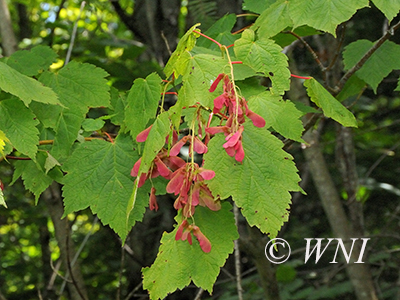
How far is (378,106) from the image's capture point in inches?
188

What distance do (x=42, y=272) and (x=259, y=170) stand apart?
12.5ft

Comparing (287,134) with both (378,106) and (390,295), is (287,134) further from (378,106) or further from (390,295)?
(378,106)

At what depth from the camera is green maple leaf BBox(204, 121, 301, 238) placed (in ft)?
3.37

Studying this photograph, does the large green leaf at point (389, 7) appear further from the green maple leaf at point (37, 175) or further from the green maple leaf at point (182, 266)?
the green maple leaf at point (37, 175)

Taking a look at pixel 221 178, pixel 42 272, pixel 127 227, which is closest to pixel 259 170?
pixel 221 178

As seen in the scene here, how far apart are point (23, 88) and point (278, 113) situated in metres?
0.70

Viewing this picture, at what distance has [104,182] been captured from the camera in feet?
4.37

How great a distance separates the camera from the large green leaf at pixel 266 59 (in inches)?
46.2

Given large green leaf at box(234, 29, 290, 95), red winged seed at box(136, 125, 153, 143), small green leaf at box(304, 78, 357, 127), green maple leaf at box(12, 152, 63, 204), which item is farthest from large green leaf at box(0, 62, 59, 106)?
small green leaf at box(304, 78, 357, 127)

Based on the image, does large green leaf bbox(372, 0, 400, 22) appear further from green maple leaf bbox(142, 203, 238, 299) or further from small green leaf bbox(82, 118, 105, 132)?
small green leaf bbox(82, 118, 105, 132)

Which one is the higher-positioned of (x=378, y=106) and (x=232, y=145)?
(x=232, y=145)

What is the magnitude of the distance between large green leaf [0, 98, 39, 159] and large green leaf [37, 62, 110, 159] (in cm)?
10

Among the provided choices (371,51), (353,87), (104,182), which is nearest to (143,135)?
(104,182)

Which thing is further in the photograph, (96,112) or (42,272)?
(42,272)
